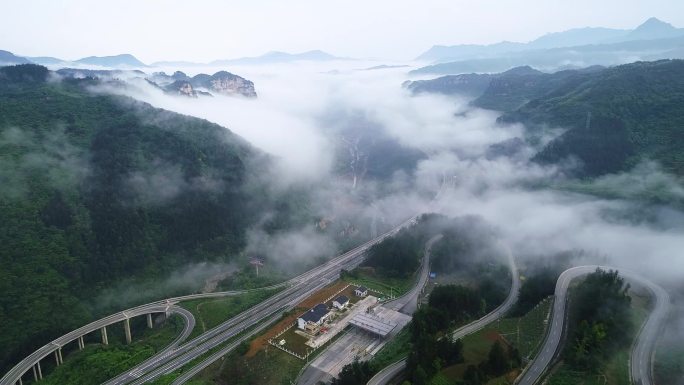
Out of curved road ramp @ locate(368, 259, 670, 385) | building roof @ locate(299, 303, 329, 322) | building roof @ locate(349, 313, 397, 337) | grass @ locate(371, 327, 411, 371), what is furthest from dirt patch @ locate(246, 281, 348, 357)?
curved road ramp @ locate(368, 259, 670, 385)

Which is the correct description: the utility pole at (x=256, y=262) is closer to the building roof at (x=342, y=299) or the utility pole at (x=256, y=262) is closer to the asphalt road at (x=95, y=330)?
the asphalt road at (x=95, y=330)

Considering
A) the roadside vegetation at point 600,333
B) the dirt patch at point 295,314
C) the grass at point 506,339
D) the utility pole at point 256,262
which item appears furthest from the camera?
the utility pole at point 256,262

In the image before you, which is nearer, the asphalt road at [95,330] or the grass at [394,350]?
the grass at [394,350]

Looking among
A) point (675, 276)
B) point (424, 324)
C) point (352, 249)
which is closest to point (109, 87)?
point (352, 249)

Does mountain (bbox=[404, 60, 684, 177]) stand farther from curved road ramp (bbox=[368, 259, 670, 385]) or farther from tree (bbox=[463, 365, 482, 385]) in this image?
tree (bbox=[463, 365, 482, 385])

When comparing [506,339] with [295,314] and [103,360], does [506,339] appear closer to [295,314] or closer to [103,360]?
[295,314]

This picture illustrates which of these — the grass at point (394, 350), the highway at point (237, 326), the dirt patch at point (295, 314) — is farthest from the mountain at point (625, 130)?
the grass at point (394, 350)

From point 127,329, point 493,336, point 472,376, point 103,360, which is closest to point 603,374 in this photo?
point 472,376

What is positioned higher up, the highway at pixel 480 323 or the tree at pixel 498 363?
the tree at pixel 498 363
